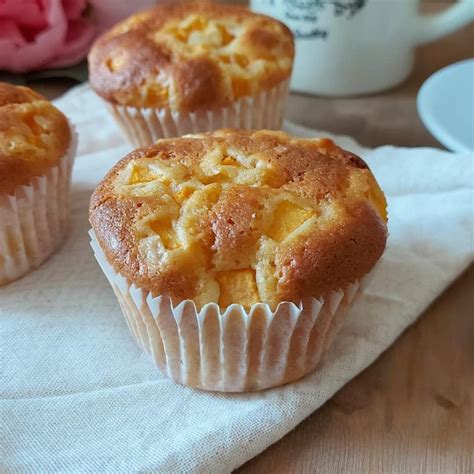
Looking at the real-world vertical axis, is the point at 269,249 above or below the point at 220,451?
above

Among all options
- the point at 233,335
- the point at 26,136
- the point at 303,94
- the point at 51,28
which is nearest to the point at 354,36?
the point at 303,94

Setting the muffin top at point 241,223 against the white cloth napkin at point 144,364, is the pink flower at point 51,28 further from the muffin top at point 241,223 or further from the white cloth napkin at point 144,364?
the muffin top at point 241,223

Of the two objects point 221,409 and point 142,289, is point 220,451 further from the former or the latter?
point 142,289

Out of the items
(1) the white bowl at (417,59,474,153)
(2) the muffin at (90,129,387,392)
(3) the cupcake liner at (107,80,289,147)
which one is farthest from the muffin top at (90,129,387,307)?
(1) the white bowl at (417,59,474,153)

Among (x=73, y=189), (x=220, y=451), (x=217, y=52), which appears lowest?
(x=73, y=189)

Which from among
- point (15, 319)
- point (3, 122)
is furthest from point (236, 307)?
point (3, 122)

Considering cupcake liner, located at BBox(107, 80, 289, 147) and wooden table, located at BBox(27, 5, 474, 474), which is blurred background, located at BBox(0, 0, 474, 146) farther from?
wooden table, located at BBox(27, 5, 474, 474)

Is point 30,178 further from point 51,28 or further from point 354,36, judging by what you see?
point 354,36
